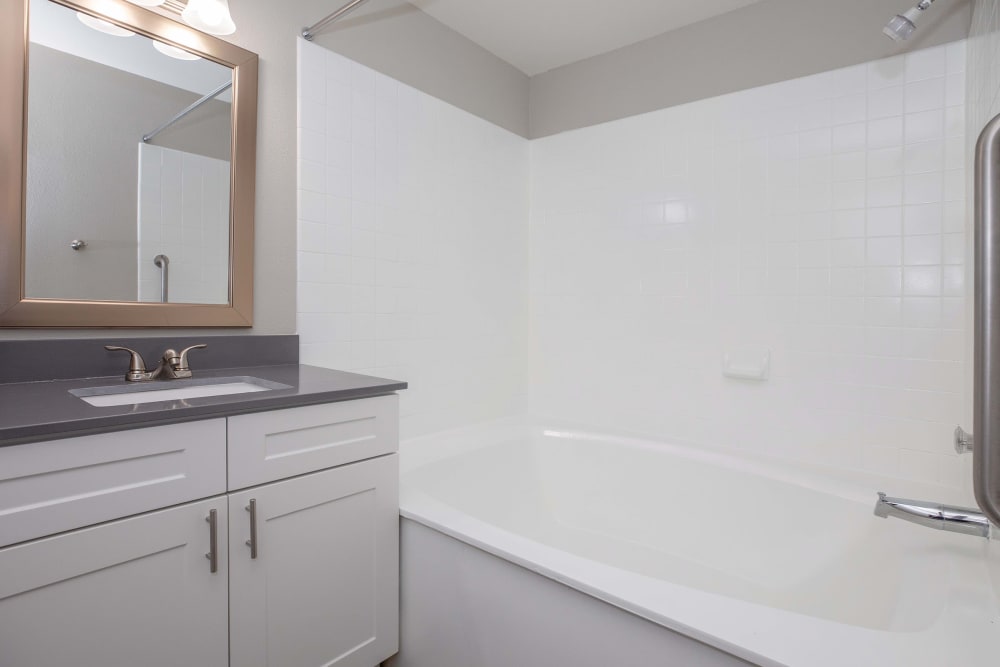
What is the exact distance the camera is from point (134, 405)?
1.19 m

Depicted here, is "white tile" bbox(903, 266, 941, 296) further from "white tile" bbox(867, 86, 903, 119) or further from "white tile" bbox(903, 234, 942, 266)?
"white tile" bbox(867, 86, 903, 119)

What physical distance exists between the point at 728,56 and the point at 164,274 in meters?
2.42

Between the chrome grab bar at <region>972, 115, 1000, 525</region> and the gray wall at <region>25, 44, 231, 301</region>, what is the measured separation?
1898mm

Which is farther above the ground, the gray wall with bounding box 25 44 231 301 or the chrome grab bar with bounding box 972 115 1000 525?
the gray wall with bounding box 25 44 231 301

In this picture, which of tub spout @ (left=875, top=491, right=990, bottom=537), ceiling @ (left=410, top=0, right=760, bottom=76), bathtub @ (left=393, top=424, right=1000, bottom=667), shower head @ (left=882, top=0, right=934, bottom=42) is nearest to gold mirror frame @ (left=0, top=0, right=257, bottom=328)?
bathtub @ (left=393, top=424, right=1000, bottom=667)

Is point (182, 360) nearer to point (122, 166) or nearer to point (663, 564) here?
point (122, 166)

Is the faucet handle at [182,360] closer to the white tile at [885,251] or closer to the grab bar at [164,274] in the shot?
the grab bar at [164,274]

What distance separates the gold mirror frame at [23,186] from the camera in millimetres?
1375

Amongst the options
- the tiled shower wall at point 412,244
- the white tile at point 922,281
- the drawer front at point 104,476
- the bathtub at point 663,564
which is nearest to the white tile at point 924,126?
the white tile at point 922,281

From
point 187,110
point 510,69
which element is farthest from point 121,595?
point 510,69

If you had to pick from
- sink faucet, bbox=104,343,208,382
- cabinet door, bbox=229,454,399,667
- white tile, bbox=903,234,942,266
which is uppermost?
white tile, bbox=903,234,942,266

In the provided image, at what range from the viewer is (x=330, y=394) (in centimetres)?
141

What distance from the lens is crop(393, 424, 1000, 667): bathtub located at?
3.46 feet

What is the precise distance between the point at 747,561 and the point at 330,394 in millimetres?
1633
